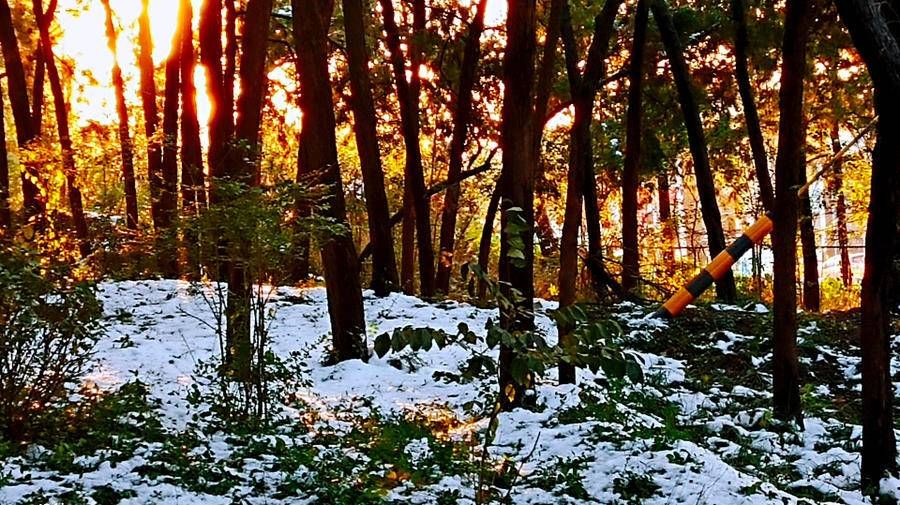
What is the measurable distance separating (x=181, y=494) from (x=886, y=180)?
171 inches

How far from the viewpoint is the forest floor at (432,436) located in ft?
14.0

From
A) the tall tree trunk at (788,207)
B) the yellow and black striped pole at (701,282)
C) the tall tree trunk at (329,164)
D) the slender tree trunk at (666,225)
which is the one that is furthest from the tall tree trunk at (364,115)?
the slender tree trunk at (666,225)

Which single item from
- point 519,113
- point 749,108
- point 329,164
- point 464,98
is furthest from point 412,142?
point 519,113


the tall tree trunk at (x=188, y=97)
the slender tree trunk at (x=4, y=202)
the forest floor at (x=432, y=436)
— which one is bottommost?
the forest floor at (x=432, y=436)

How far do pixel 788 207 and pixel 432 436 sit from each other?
3276 millimetres

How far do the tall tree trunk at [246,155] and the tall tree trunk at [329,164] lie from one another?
0.66 m

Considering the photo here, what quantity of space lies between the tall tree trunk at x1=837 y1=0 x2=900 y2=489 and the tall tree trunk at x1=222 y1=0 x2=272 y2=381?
4.08 meters

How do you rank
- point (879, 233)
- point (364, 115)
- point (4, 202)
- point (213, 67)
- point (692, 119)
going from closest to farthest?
1. point (879, 233)
2. point (4, 202)
3. point (213, 67)
4. point (364, 115)
5. point (692, 119)

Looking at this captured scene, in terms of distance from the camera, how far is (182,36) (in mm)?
11602

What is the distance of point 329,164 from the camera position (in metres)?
7.70

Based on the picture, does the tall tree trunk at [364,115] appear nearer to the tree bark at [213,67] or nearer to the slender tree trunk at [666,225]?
the tree bark at [213,67]

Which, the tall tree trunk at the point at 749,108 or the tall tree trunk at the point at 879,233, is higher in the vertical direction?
the tall tree trunk at the point at 749,108

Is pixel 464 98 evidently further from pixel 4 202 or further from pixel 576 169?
pixel 4 202

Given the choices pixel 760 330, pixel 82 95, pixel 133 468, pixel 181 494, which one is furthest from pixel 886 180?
pixel 82 95
